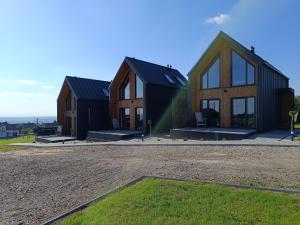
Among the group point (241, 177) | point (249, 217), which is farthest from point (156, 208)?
point (241, 177)

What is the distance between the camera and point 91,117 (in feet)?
89.8

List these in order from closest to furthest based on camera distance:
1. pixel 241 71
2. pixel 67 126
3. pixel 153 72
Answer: pixel 241 71 → pixel 153 72 → pixel 67 126

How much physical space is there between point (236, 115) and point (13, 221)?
16178mm

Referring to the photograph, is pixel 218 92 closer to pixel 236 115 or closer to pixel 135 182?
pixel 236 115

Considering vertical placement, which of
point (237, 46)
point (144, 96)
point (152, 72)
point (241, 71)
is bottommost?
point (144, 96)

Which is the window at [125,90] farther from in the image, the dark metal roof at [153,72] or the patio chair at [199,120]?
the patio chair at [199,120]

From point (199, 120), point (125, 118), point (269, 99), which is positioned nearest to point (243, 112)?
point (269, 99)

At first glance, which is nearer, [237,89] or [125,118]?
[237,89]

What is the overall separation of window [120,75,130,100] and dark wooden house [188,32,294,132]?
6433 millimetres

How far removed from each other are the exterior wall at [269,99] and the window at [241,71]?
2.33 ft

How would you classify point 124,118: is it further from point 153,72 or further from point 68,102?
point 68,102

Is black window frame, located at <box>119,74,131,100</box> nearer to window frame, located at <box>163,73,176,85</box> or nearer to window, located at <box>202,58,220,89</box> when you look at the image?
window frame, located at <box>163,73,176,85</box>

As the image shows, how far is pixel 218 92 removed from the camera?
19641mm

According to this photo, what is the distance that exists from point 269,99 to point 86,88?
56.2 feet
